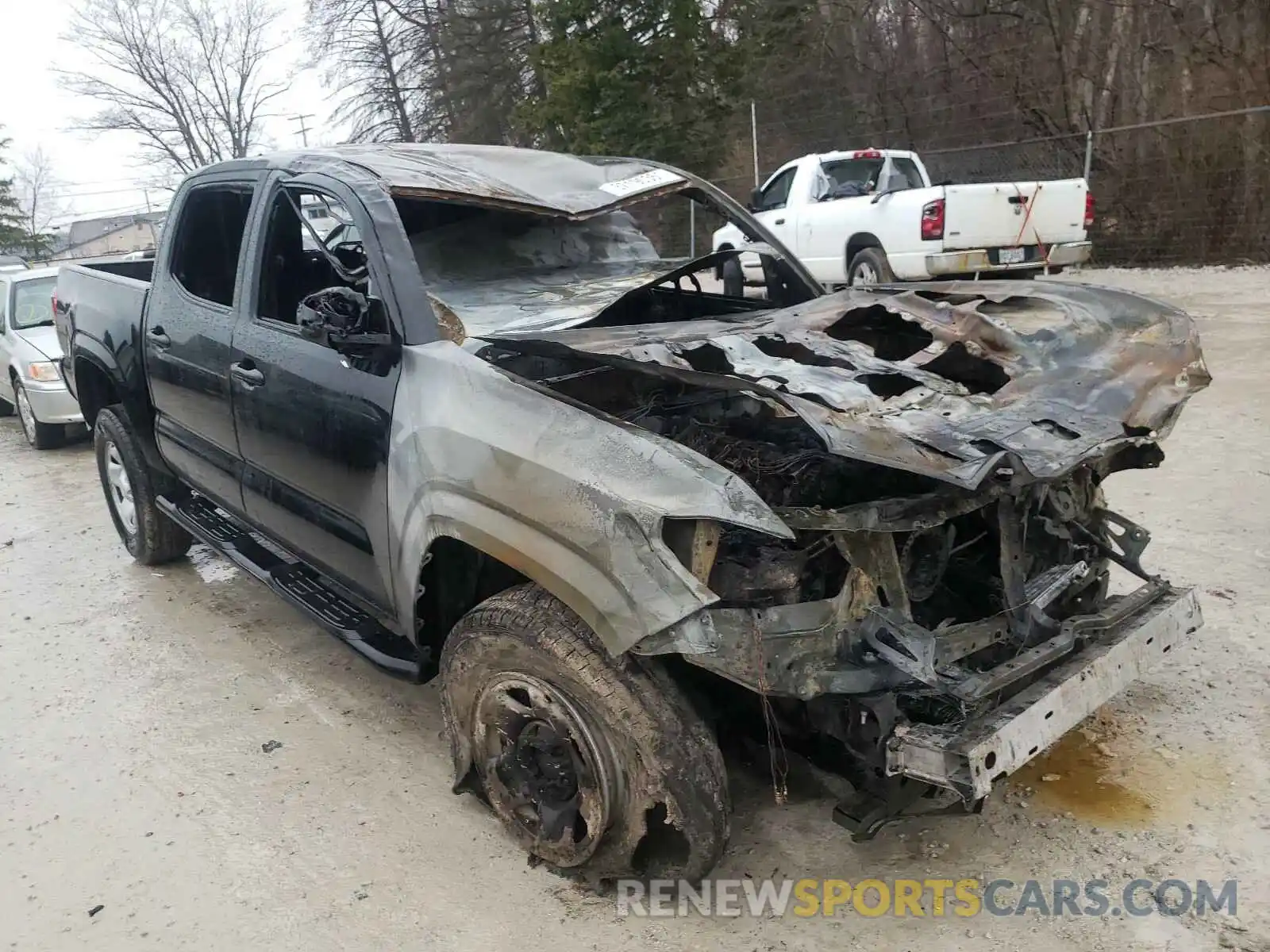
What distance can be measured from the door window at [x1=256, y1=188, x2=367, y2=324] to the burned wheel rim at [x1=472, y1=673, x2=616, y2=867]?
5.58ft

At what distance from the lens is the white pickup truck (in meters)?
9.81

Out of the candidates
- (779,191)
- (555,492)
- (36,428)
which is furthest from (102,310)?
(779,191)

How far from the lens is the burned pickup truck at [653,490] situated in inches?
88.4

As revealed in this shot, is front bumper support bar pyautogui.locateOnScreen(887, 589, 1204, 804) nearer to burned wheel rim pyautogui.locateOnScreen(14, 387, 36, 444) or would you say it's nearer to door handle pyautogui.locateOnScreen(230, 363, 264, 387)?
door handle pyautogui.locateOnScreen(230, 363, 264, 387)

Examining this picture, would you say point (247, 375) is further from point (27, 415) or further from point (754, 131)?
point (754, 131)

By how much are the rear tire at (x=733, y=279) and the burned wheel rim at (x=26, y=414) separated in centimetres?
713

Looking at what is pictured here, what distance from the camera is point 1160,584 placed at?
293 cm

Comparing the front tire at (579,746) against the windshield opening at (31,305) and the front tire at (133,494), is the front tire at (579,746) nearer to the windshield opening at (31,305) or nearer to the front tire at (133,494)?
the front tire at (133,494)

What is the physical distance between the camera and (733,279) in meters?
4.29

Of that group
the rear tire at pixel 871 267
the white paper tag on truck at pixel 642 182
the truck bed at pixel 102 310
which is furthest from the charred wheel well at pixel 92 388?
the rear tire at pixel 871 267

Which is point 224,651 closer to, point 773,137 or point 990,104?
point 990,104

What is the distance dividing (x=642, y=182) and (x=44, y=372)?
686cm

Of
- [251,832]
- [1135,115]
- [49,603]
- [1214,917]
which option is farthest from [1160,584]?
[1135,115]

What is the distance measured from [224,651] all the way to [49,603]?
138 cm
